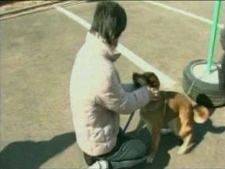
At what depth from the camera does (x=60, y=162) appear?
372 cm

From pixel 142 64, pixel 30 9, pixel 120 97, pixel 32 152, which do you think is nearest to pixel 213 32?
pixel 142 64

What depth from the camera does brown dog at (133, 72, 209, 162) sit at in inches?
137

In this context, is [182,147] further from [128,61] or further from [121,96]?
[128,61]

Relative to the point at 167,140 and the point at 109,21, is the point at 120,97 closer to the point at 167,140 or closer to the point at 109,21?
the point at 109,21

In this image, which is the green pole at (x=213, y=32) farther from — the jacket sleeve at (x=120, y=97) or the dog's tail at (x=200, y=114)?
the jacket sleeve at (x=120, y=97)

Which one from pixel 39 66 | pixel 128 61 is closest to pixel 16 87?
pixel 39 66

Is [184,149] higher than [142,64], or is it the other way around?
[184,149]

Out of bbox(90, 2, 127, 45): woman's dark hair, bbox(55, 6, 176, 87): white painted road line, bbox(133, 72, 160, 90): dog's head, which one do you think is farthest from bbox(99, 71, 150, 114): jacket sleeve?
bbox(55, 6, 176, 87): white painted road line

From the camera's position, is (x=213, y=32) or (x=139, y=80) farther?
(x=213, y=32)

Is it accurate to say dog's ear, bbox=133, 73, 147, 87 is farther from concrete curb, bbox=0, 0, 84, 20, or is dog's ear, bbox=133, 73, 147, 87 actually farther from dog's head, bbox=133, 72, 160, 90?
concrete curb, bbox=0, 0, 84, 20

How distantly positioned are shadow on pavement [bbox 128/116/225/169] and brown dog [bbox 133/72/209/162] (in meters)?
0.10

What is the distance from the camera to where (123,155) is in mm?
3381

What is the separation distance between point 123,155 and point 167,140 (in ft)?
2.36

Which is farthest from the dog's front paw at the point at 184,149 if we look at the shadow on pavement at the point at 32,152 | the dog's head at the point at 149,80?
the shadow on pavement at the point at 32,152
